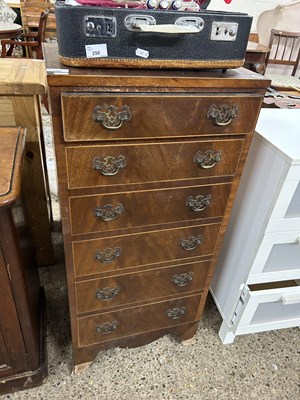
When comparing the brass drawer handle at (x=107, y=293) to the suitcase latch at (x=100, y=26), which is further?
the brass drawer handle at (x=107, y=293)

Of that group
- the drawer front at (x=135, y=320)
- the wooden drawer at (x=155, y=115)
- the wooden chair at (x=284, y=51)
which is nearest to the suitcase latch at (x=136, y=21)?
the wooden drawer at (x=155, y=115)

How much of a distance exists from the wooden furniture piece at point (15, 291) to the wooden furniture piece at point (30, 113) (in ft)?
0.64

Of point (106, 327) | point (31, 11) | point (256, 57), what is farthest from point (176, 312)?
point (31, 11)

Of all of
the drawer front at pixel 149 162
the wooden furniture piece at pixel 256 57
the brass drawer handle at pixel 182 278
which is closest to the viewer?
the drawer front at pixel 149 162

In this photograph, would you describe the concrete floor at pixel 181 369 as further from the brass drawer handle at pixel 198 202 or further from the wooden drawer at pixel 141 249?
the brass drawer handle at pixel 198 202

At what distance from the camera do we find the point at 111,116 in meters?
0.62

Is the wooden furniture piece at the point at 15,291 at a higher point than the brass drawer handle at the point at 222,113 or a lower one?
lower

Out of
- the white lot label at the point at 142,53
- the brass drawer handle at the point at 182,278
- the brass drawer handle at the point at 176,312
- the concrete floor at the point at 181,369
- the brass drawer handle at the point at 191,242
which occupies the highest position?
the white lot label at the point at 142,53

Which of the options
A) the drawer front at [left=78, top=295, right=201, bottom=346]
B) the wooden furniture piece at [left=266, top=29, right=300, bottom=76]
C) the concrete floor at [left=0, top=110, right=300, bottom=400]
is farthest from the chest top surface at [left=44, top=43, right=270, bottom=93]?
the wooden furniture piece at [left=266, top=29, right=300, bottom=76]

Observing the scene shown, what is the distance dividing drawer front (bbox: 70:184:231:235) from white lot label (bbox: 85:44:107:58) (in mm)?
307

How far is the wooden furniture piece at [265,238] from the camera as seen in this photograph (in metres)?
0.88

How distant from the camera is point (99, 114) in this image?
2.01 feet

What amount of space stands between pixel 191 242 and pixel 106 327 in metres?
0.41

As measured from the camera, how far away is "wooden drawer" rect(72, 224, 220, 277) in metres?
0.83
